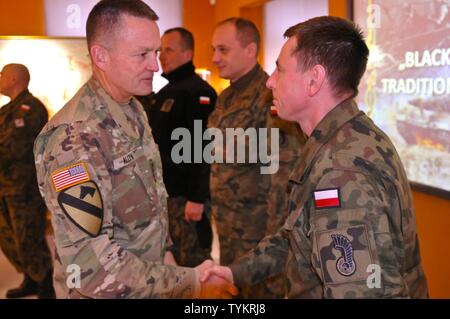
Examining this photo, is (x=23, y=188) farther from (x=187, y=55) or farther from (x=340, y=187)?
(x=340, y=187)

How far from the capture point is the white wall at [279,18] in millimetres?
4719

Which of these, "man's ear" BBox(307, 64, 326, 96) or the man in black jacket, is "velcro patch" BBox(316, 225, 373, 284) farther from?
the man in black jacket

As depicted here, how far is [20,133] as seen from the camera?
11.5 feet

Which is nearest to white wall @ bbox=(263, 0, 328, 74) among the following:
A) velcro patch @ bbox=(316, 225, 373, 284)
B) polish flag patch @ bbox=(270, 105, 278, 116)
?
polish flag patch @ bbox=(270, 105, 278, 116)

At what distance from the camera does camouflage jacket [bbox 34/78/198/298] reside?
1.32 meters

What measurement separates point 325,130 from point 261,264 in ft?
1.80

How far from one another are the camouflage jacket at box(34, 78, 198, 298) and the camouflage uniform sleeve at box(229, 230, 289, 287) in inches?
6.8

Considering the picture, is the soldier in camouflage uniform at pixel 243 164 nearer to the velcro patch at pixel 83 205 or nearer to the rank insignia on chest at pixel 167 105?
the rank insignia on chest at pixel 167 105

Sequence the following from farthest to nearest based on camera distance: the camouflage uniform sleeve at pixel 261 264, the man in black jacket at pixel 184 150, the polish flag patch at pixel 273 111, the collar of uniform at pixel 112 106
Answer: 1. the man in black jacket at pixel 184 150
2. the polish flag patch at pixel 273 111
3. the camouflage uniform sleeve at pixel 261 264
4. the collar of uniform at pixel 112 106

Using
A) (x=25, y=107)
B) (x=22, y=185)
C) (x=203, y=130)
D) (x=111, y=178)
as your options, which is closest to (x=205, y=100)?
(x=203, y=130)

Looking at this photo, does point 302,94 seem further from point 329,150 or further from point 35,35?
point 35,35

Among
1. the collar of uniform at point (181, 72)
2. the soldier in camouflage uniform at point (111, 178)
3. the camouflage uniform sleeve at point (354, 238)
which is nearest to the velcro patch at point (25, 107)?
the collar of uniform at point (181, 72)
